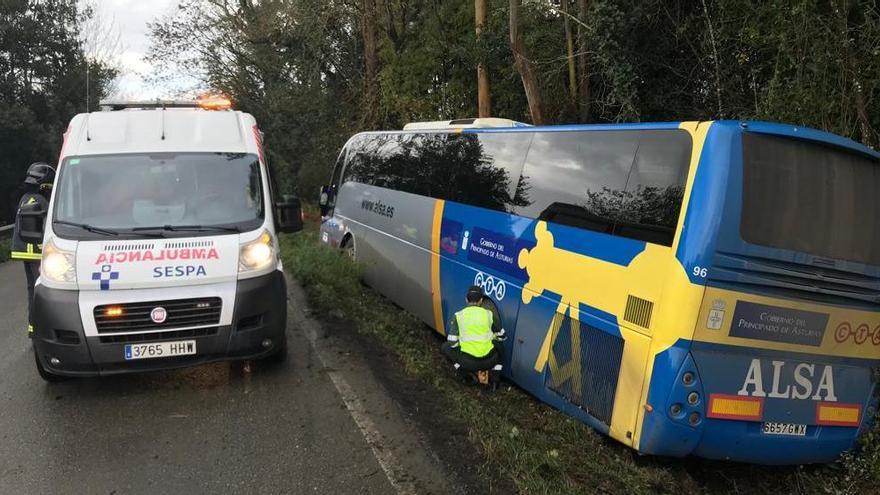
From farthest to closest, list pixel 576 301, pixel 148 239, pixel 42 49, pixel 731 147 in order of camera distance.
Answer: pixel 42 49 → pixel 148 239 → pixel 576 301 → pixel 731 147

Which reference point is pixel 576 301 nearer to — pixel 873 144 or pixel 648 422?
pixel 648 422

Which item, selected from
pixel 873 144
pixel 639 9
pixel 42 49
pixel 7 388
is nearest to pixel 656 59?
pixel 639 9

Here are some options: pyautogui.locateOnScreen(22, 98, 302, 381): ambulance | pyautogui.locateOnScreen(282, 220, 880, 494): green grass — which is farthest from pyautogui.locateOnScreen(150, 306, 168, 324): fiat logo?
pyautogui.locateOnScreen(282, 220, 880, 494): green grass

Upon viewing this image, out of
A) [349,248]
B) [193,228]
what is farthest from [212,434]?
[349,248]

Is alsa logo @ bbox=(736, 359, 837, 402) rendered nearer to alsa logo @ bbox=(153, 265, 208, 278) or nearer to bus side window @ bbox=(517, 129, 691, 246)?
bus side window @ bbox=(517, 129, 691, 246)

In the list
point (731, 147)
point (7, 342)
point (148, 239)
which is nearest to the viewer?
point (731, 147)

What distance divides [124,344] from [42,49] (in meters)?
28.3

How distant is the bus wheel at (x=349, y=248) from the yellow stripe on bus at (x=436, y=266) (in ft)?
9.86

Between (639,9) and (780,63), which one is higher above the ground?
(639,9)

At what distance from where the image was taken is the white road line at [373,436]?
3910 millimetres

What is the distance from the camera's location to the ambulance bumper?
190 inches

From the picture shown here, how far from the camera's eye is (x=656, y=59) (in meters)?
10.8

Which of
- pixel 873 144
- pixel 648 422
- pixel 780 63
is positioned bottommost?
pixel 648 422

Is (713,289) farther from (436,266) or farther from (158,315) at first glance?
(158,315)
